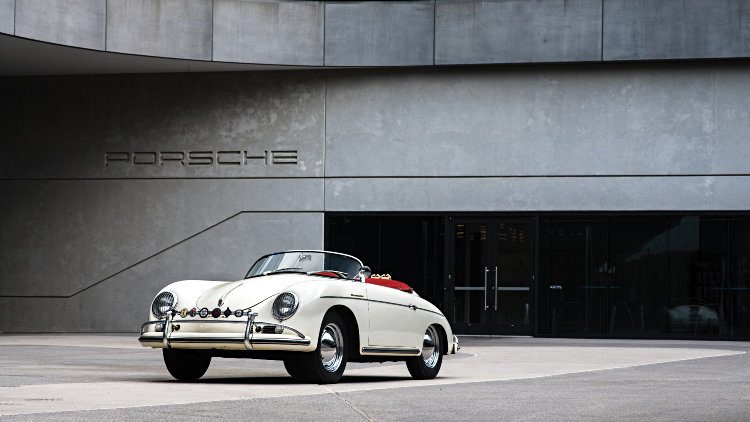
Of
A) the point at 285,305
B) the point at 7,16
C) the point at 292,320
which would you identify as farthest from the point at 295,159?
the point at 292,320

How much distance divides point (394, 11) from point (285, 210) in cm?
Answer: 495

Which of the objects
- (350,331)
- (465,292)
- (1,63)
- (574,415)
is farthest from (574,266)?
(574,415)

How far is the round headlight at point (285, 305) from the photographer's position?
38.0 feet

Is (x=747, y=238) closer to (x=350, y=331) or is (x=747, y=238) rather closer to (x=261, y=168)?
(x=261, y=168)

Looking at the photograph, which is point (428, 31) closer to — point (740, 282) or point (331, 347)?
point (740, 282)

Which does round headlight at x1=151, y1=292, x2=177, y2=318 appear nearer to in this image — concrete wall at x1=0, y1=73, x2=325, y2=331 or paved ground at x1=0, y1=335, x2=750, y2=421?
paved ground at x1=0, y1=335, x2=750, y2=421

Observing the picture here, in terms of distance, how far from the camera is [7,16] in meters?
23.6

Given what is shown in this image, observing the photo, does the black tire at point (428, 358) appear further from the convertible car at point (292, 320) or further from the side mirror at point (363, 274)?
the side mirror at point (363, 274)

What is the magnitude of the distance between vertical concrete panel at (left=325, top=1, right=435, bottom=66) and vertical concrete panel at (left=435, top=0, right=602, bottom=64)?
34 centimetres

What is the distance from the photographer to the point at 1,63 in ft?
90.3

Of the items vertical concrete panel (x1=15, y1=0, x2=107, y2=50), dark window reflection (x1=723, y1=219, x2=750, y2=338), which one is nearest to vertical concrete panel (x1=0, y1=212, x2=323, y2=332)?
vertical concrete panel (x1=15, y1=0, x2=107, y2=50)

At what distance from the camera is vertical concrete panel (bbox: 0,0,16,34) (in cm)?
2352

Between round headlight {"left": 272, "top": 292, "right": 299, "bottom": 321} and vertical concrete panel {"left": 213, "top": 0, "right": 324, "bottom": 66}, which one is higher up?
vertical concrete panel {"left": 213, "top": 0, "right": 324, "bottom": 66}

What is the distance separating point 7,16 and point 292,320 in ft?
46.7
